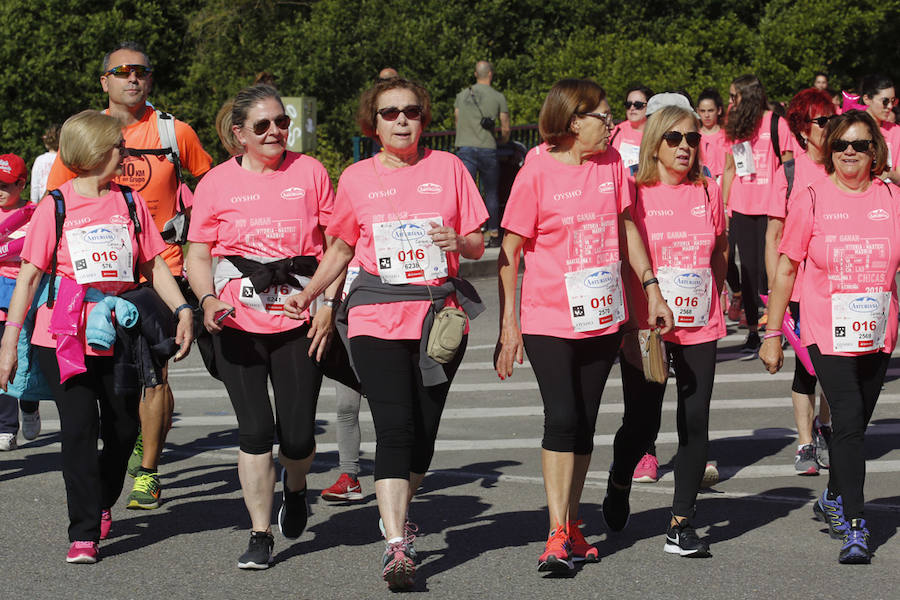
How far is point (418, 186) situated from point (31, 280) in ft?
5.74

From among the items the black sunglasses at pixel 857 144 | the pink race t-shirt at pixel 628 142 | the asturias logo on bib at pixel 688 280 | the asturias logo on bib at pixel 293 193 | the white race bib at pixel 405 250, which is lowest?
the asturias logo on bib at pixel 688 280

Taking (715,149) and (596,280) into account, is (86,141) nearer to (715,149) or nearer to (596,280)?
(596,280)

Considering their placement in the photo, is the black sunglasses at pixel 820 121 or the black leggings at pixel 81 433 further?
the black sunglasses at pixel 820 121

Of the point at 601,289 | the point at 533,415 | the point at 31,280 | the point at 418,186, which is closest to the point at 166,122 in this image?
the point at 31,280

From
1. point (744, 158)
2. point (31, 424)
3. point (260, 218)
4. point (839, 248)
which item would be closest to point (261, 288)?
point (260, 218)

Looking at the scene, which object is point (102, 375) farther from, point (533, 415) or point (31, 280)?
point (533, 415)

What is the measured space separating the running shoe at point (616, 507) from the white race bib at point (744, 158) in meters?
5.32

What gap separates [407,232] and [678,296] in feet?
4.44

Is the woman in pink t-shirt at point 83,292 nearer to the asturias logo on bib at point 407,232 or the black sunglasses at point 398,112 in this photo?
the asturias logo on bib at point 407,232

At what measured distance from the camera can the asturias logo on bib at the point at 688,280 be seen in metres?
6.56

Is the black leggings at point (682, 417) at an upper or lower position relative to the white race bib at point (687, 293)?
lower

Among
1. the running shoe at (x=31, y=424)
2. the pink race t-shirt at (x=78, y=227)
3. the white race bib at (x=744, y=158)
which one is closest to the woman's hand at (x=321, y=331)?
the pink race t-shirt at (x=78, y=227)

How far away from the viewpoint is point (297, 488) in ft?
21.2

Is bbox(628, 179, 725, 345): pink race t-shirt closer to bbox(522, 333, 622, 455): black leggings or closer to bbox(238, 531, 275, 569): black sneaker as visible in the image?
bbox(522, 333, 622, 455): black leggings
